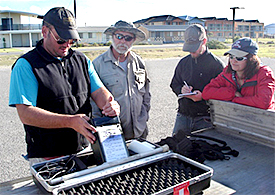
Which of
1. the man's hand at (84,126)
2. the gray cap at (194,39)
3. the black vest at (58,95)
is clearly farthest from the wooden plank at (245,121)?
the man's hand at (84,126)

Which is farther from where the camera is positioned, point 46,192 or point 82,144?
point 82,144

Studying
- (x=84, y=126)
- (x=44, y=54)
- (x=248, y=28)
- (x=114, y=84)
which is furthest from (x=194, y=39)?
(x=248, y=28)

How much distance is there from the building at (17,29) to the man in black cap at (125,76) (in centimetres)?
4418

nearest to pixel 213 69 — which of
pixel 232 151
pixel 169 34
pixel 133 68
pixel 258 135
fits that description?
pixel 133 68

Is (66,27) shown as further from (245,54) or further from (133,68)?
(245,54)

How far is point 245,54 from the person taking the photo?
2807 millimetres

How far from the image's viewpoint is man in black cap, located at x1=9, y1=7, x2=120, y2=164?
79.6 inches

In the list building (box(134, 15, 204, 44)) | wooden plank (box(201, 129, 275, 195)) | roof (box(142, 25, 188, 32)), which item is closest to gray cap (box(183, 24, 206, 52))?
wooden plank (box(201, 129, 275, 195))

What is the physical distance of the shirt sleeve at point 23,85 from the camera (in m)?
2.01

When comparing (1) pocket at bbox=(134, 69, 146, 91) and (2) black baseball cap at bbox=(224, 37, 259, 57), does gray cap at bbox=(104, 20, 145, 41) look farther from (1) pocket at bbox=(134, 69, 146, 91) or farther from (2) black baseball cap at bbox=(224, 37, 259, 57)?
(2) black baseball cap at bbox=(224, 37, 259, 57)

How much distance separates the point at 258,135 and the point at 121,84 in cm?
143

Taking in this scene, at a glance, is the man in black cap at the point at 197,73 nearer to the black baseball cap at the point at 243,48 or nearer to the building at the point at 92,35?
the black baseball cap at the point at 243,48

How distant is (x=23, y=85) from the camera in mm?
2037

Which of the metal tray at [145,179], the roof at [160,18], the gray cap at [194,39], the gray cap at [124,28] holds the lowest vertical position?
the metal tray at [145,179]
